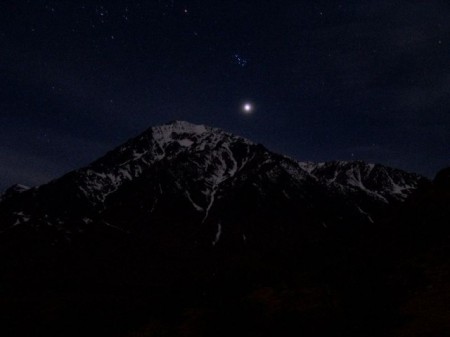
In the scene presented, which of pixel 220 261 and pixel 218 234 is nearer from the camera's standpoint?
pixel 220 261

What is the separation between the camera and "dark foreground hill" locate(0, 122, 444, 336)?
16.3 m

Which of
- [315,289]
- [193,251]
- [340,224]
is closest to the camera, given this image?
[315,289]

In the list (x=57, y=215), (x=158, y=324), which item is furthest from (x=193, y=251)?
(x=158, y=324)

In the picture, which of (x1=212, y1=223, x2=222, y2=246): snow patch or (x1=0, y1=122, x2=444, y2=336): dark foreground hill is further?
(x1=212, y1=223, x2=222, y2=246): snow patch

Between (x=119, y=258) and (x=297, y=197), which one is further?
(x=297, y=197)

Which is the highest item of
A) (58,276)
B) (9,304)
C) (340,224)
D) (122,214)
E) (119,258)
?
(122,214)

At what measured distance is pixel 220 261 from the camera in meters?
113

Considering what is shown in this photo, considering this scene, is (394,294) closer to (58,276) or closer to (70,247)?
(58,276)

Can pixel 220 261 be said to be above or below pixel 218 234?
below

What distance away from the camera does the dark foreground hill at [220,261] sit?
16.3m

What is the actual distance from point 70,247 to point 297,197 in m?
105

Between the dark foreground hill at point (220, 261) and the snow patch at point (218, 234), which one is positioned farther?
the snow patch at point (218, 234)

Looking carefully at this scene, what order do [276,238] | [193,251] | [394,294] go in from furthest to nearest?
[276,238], [193,251], [394,294]

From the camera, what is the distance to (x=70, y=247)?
112812 mm
